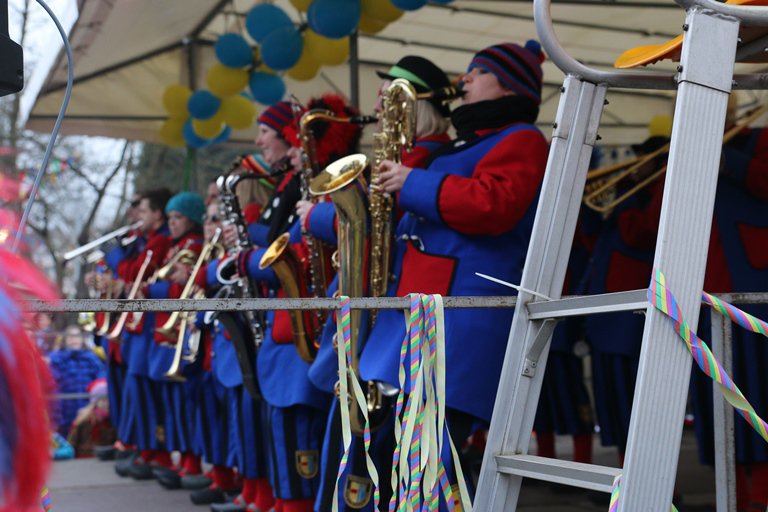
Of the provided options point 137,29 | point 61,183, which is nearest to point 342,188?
point 137,29

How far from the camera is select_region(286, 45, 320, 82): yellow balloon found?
627cm

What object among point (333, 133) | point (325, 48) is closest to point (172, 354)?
point (325, 48)

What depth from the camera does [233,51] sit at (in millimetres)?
6617

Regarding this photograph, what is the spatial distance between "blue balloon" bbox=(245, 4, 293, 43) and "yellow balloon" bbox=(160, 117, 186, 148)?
1592 millimetres

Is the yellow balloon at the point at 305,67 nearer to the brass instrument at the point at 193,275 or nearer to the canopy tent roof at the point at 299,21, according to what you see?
the canopy tent roof at the point at 299,21

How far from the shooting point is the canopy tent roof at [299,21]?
669cm

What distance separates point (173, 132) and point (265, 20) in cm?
181

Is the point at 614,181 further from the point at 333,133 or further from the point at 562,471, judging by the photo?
the point at 562,471

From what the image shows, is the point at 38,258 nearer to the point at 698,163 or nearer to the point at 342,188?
the point at 698,163

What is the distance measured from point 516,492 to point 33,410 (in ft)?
4.85

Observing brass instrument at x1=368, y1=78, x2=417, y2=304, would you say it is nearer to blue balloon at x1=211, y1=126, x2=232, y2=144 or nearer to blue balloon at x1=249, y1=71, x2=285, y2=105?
blue balloon at x1=249, y1=71, x2=285, y2=105

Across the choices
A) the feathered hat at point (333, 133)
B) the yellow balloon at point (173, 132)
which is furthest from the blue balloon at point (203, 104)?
the feathered hat at point (333, 133)

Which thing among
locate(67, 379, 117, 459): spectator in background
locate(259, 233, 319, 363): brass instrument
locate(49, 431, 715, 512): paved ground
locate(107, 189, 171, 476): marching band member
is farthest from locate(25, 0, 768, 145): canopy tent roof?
locate(259, 233, 319, 363): brass instrument

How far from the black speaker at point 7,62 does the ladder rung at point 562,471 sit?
1334 millimetres
